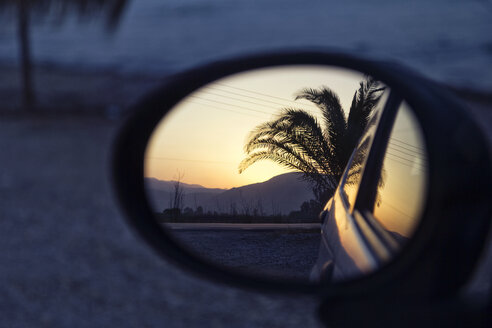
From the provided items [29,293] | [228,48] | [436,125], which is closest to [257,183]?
[436,125]

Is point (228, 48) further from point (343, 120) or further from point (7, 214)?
point (343, 120)

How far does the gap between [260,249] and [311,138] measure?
37 centimetres

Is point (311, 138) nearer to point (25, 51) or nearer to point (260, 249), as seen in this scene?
point (260, 249)

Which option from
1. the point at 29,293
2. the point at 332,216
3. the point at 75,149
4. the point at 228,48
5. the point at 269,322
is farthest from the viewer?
the point at 228,48

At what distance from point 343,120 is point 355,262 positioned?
38cm

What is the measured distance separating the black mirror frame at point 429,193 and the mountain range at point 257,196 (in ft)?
0.56

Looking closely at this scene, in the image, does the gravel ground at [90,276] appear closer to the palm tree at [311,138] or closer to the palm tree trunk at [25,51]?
the palm tree at [311,138]

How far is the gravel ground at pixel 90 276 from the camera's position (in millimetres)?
3225

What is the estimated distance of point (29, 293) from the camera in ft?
11.5

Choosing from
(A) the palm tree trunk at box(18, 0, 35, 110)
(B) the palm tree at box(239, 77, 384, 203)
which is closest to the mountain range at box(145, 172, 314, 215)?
(B) the palm tree at box(239, 77, 384, 203)

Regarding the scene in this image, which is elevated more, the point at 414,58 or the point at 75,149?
the point at 414,58

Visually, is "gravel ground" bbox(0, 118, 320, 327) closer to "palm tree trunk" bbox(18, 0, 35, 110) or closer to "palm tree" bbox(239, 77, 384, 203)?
"palm tree" bbox(239, 77, 384, 203)

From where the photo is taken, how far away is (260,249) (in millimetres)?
1340

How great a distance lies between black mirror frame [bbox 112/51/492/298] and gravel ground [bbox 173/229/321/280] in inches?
2.1
